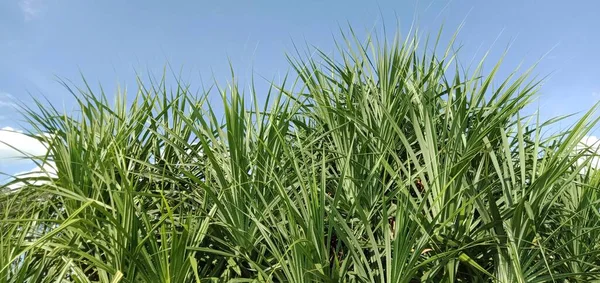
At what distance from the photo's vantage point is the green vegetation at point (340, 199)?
64.1 inches

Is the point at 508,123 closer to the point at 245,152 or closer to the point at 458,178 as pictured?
the point at 458,178

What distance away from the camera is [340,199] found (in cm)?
186

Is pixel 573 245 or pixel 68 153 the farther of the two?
pixel 68 153

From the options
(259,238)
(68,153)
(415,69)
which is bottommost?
(259,238)

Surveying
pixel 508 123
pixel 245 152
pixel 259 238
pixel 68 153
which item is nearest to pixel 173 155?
pixel 68 153

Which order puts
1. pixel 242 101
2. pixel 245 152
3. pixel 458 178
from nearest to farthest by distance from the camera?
1. pixel 458 178
2. pixel 245 152
3. pixel 242 101

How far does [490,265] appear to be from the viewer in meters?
1.83

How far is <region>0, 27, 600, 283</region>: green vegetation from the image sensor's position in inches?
64.1

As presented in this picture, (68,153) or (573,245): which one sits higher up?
(68,153)

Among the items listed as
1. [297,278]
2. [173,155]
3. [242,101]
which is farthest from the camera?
[173,155]

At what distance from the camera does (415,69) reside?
2496 millimetres

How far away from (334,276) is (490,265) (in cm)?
59

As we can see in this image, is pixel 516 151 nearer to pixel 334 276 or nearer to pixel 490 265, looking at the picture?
pixel 490 265

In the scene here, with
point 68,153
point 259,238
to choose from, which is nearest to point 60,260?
point 68,153
